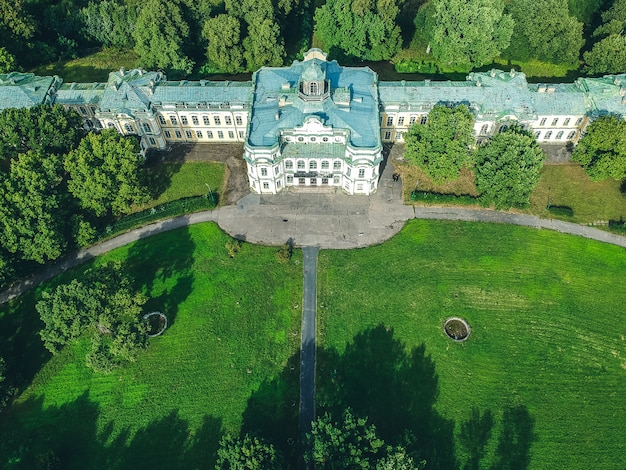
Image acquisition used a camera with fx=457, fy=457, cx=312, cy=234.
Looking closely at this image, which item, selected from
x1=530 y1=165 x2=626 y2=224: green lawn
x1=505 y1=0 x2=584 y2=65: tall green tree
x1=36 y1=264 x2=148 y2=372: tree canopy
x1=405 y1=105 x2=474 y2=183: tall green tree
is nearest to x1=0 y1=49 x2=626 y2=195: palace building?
x1=405 y1=105 x2=474 y2=183: tall green tree

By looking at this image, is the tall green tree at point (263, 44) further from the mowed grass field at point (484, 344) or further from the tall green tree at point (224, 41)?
the mowed grass field at point (484, 344)

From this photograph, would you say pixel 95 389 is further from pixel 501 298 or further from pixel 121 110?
pixel 501 298

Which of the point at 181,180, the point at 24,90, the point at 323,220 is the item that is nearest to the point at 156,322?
the point at 181,180

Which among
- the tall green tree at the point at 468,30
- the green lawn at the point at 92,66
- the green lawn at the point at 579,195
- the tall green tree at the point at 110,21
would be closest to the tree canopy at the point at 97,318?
the green lawn at the point at 92,66

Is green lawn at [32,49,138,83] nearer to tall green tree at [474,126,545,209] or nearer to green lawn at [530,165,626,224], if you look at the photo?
tall green tree at [474,126,545,209]

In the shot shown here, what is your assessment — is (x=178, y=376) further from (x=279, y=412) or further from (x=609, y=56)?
(x=609, y=56)

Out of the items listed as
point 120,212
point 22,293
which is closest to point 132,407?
point 22,293

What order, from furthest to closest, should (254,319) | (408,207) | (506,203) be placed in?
(408,207) < (506,203) < (254,319)

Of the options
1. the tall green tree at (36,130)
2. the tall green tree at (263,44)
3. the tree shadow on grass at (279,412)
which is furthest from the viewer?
the tall green tree at (263,44)
